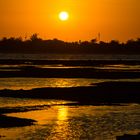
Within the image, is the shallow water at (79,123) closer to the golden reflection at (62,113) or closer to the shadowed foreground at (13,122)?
the golden reflection at (62,113)

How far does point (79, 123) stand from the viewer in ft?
92.0

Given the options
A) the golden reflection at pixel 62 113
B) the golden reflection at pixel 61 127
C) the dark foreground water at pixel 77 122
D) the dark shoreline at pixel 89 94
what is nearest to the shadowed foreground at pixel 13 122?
the dark foreground water at pixel 77 122

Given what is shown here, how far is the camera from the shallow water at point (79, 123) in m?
24.7

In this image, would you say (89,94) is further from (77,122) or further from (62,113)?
(77,122)

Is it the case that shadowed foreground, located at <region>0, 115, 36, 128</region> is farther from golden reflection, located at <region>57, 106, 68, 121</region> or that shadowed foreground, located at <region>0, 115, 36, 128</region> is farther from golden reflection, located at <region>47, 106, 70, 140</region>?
golden reflection, located at <region>57, 106, 68, 121</region>

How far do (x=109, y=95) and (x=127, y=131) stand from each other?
60.5 feet

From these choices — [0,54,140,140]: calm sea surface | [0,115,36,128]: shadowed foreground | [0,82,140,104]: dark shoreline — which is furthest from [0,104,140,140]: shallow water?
[0,82,140,104]: dark shoreline

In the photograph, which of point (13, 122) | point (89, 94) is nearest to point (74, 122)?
point (13, 122)

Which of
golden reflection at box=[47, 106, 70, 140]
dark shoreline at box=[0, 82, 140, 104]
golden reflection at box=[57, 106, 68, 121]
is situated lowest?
golden reflection at box=[47, 106, 70, 140]

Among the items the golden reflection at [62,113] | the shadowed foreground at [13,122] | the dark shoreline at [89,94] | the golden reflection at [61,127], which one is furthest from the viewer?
the dark shoreline at [89,94]

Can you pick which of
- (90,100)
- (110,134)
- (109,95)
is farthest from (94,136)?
(109,95)

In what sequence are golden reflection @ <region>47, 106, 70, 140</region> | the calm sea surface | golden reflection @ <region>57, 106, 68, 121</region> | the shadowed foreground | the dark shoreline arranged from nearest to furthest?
golden reflection @ <region>47, 106, 70, 140</region> → the calm sea surface → the shadowed foreground → golden reflection @ <region>57, 106, 68, 121</region> → the dark shoreline

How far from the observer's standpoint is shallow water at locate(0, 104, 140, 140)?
81.0 feet

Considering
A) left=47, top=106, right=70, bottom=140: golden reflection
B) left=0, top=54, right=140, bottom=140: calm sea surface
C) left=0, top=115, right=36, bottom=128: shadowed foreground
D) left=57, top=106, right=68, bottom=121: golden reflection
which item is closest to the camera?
left=47, top=106, right=70, bottom=140: golden reflection
